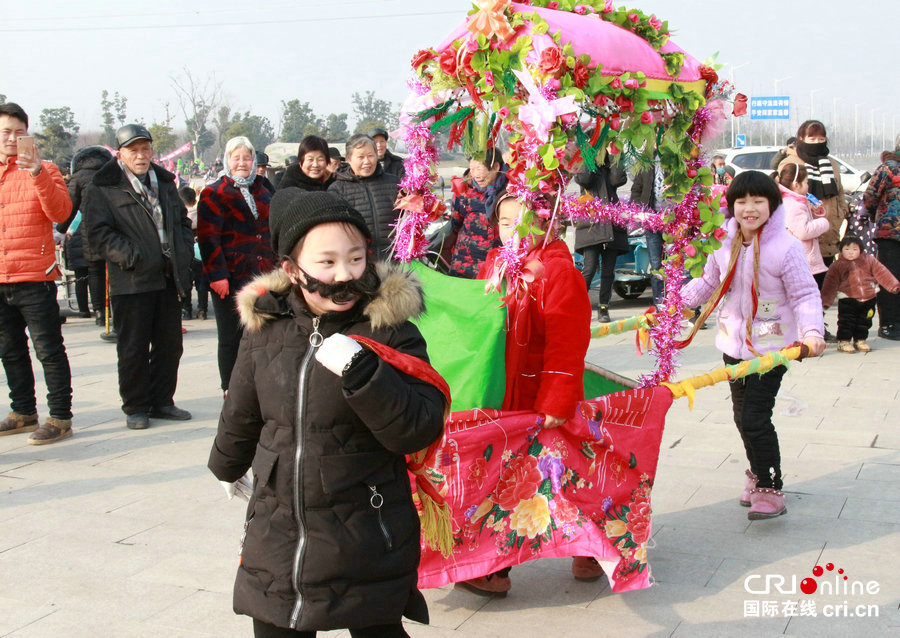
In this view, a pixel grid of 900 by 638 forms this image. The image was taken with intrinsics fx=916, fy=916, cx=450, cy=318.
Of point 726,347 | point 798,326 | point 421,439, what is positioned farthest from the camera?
point 726,347

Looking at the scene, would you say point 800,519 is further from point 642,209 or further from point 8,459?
point 8,459

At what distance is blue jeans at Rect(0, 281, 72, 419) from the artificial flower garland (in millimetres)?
3074

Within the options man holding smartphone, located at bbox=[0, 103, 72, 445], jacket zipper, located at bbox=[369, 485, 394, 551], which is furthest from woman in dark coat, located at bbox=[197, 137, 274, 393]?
jacket zipper, located at bbox=[369, 485, 394, 551]

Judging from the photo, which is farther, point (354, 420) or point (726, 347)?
point (726, 347)

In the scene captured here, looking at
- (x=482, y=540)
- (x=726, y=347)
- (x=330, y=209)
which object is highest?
(x=330, y=209)

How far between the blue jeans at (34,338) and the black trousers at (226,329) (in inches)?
46.5

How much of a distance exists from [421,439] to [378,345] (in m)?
0.27

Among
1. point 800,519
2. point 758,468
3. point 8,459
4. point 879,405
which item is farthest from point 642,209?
point 8,459

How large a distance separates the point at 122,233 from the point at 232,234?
817mm

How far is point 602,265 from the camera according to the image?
Result: 34.8 ft

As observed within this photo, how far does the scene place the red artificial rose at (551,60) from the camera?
3.53 m

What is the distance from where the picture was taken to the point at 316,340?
2.48 metres

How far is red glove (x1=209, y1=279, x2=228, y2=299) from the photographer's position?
6.89 metres

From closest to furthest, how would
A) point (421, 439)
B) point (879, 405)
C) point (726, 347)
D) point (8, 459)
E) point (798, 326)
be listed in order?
point (421, 439) < point (798, 326) < point (726, 347) < point (8, 459) < point (879, 405)
